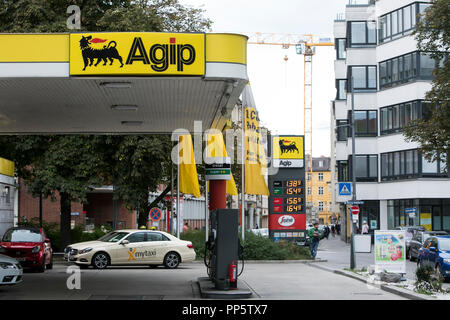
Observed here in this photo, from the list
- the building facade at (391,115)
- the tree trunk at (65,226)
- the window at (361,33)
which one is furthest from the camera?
the window at (361,33)

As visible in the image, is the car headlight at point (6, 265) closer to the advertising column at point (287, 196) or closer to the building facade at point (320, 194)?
the advertising column at point (287, 196)

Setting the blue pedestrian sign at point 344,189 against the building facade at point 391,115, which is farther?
the building facade at point 391,115

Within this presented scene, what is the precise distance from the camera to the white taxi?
26.9 meters

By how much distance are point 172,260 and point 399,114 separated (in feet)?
102

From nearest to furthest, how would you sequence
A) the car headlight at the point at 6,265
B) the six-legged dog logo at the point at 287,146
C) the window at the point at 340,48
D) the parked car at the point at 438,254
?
1. the car headlight at the point at 6,265
2. the parked car at the point at 438,254
3. the six-legged dog logo at the point at 287,146
4. the window at the point at 340,48

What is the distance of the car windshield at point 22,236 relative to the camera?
81.9 ft

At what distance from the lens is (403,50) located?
175ft

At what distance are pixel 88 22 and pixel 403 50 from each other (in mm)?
27888

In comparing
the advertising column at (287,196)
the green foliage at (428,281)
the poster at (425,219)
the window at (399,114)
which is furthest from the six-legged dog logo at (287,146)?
the green foliage at (428,281)

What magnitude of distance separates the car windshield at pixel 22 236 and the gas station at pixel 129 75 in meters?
6.49
